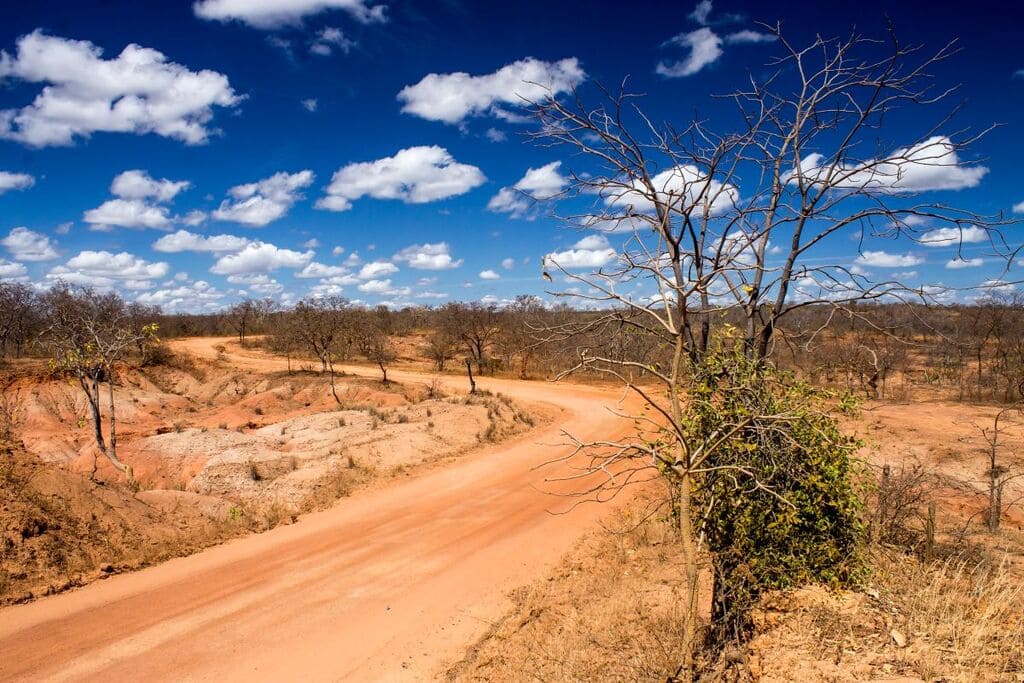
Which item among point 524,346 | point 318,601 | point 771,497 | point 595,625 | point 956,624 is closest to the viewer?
point 956,624

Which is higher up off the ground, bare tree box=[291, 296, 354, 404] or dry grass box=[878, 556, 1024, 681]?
bare tree box=[291, 296, 354, 404]

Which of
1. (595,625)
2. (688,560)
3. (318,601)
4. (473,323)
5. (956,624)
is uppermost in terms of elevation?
(473,323)

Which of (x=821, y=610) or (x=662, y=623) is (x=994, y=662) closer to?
(x=821, y=610)

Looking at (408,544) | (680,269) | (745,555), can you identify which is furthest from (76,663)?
(680,269)

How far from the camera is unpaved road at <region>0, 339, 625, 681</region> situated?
698 centimetres

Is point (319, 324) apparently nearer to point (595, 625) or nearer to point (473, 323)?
point (473, 323)

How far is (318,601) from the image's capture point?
28.0 feet

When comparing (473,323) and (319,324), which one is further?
(473,323)

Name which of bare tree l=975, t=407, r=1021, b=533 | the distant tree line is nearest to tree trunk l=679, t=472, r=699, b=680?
bare tree l=975, t=407, r=1021, b=533

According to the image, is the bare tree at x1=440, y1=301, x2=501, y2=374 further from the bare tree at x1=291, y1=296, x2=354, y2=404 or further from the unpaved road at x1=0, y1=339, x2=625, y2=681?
the unpaved road at x1=0, y1=339, x2=625, y2=681

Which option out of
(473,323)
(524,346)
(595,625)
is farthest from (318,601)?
(473,323)

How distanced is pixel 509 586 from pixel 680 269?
628 centimetres

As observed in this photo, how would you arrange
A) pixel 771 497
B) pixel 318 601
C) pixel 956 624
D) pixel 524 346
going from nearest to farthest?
pixel 956 624 < pixel 771 497 < pixel 318 601 < pixel 524 346

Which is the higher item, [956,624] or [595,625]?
[956,624]
